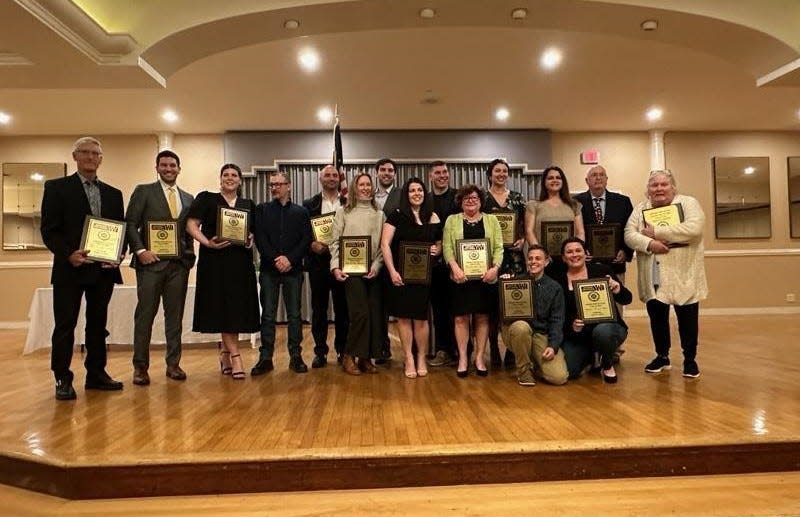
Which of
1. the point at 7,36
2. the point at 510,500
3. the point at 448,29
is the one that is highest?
the point at 448,29

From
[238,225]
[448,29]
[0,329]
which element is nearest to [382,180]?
[238,225]

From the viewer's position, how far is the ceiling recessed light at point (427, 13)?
3.52 m

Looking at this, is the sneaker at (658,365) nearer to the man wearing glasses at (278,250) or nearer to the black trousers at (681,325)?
the black trousers at (681,325)

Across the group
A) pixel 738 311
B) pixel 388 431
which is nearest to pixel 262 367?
pixel 388 431

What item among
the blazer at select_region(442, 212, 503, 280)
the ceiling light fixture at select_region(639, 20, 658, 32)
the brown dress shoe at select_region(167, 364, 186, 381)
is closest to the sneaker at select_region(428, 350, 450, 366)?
A: the blazer at select_region(442, 212, 503, 280)

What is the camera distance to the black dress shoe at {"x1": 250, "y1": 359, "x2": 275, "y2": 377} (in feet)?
12.3

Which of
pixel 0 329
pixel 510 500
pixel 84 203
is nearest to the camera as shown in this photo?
pixel 510 500

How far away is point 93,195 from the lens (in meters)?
3.26

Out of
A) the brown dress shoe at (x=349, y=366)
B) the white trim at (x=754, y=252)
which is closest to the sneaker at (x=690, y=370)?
the brown dress shoe at (x=349, y=366)

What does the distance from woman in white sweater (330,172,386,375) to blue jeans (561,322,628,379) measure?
1237 mm

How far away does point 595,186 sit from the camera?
12.5 ft

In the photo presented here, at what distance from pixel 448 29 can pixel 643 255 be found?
8.93 feet

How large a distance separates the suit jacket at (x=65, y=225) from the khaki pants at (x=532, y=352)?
252 cm

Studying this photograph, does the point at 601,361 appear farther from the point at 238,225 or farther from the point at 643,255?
the point at 238,225
